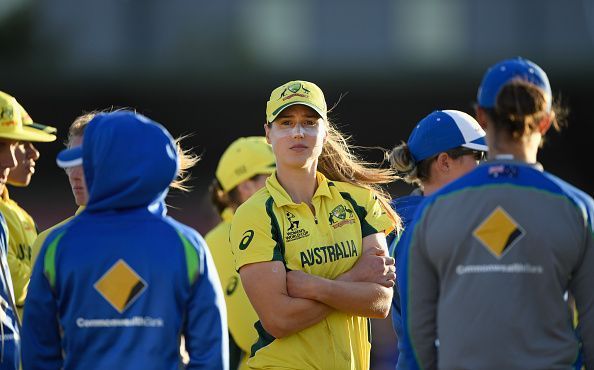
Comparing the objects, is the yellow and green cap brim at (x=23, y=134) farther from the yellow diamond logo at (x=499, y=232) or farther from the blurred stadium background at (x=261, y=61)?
the blurred stadium background at (x=261, y=61)

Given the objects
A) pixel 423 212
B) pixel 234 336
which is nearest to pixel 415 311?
pixel 423 212

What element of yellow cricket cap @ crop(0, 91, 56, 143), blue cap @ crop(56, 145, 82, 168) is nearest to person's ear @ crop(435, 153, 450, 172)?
blue cap @ crop(56, 145, 82, 168)

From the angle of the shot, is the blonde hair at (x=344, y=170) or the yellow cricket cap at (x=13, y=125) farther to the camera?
the yellow cricket cap at (x=13, y=125)

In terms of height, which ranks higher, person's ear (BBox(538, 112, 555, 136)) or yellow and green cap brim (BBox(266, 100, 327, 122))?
person's ear (BBox(538, 112, 555, 136))

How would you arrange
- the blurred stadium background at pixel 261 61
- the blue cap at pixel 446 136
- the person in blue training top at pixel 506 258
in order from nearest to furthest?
the person in blue training top at pixel 506 258 < the blue cap at pixel 446 136 < the blurred stadium background at pixel 261 61

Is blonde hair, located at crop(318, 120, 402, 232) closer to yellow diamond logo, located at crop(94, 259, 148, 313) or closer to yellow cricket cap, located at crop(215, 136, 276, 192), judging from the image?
yellow diamond logo, located at crop(94, 259, 148, 313)

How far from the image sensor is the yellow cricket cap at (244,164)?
7199 mm

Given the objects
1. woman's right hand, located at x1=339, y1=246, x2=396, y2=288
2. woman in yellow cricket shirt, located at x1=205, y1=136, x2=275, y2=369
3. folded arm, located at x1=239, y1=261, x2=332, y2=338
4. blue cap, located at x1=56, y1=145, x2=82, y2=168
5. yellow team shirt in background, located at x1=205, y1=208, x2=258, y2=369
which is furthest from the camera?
woman in yellow cricket shirt, located at x1=205, y1=136, x2=275, y2=369

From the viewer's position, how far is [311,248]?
16.1 ft

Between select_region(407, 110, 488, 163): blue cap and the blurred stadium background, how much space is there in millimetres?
10641

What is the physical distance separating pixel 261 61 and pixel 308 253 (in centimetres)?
1391

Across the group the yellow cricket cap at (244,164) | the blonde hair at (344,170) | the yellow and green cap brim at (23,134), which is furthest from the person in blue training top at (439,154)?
the yellow and green cap brim at (23,134)

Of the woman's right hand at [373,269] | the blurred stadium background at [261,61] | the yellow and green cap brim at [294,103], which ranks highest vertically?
the yellow and green cap brim at [294,103]

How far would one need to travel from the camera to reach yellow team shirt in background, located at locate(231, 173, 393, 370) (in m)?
4.85
